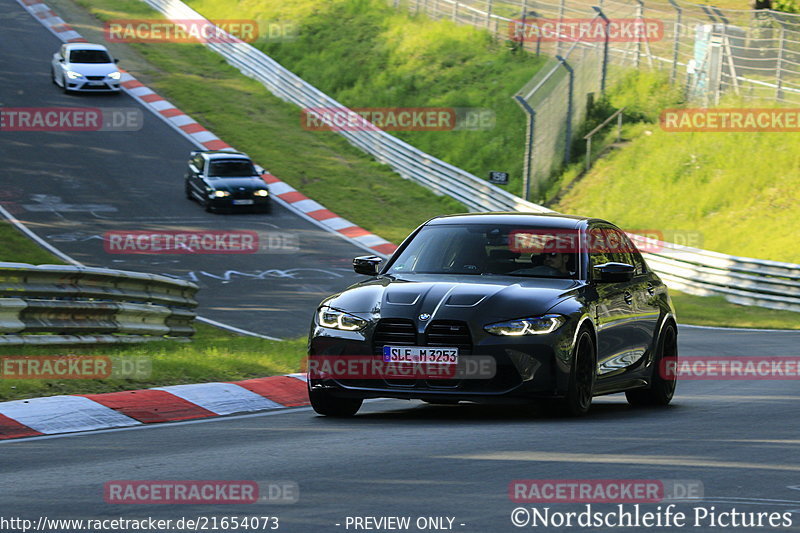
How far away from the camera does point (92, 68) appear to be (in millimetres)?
40625

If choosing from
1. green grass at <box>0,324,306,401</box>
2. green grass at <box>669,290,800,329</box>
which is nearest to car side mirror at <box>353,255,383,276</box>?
green grass at <box>0,324,306,401</box>

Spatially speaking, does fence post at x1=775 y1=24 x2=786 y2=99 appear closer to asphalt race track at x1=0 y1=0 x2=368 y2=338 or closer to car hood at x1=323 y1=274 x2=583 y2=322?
asphalt race track at x1=0 y1=0 x2=368 y2=338

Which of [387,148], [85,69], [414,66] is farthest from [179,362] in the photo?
[414,66]

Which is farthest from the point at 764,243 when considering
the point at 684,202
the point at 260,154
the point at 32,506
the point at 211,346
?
the point at 32,506

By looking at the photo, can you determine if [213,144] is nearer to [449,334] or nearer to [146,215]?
[146,215]

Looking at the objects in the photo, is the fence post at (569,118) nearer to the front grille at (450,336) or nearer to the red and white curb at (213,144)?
the red and white curb at (213,144)

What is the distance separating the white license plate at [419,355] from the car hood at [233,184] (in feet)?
76.7

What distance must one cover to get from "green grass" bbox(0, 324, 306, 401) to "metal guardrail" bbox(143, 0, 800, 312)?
→ 1310cm

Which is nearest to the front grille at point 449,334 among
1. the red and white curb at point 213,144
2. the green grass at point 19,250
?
the green grass at point 19,250

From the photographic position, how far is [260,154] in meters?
38.5

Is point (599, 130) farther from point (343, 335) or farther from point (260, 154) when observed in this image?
point (343, 335)

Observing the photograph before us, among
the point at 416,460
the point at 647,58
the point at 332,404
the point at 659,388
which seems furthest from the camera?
the point at 647,58

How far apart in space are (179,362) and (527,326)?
4.21 metres

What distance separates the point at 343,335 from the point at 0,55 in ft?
126
